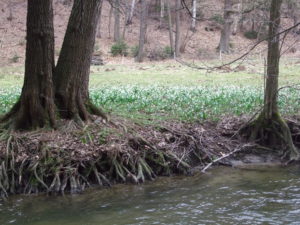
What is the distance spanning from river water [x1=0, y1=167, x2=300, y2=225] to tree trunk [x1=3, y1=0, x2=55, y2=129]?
1816 mm

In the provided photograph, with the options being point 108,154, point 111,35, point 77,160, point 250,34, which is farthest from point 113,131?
point 250,34

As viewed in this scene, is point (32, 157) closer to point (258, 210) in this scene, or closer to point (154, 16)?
Result: point (258, 210)

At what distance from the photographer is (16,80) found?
23125mm

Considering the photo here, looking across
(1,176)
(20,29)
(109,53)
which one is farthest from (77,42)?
(20,29)

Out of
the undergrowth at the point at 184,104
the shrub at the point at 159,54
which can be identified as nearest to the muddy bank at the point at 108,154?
the undergrowth at the point at 184,104

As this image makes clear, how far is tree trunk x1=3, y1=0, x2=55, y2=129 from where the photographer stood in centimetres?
871

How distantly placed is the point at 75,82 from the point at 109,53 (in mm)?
28777

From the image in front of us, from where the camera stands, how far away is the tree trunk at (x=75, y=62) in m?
9.34

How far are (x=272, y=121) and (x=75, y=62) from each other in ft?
15.5

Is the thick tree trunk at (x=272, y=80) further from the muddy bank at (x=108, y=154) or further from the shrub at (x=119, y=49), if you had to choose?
the shrub at (x=119, y=49)

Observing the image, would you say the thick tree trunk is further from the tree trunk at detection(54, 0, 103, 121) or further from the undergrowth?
the tree trunk at detection(54, 0, 103, 121)

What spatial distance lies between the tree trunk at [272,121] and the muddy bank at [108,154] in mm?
288

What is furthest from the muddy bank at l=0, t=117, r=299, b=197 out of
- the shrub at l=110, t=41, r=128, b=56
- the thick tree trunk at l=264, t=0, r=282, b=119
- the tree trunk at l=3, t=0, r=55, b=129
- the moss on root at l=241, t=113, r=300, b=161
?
the shrub at l=110, t=41, r=128, b=56

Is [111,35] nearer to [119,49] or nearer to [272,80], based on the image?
[119,49]
